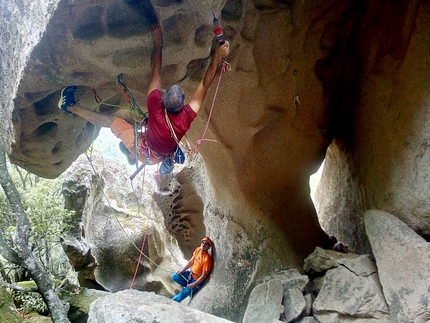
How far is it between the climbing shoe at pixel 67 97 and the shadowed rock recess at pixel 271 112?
0.15 metres

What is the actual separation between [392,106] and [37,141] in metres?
4.54

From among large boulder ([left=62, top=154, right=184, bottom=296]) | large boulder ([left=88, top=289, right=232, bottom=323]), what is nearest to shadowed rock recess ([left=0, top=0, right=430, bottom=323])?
large boulder ([left=88, top=289, right=232, bottom=323])

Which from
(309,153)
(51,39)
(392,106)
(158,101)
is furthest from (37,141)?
(392,106)

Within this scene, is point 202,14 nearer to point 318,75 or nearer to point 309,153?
point 318,75

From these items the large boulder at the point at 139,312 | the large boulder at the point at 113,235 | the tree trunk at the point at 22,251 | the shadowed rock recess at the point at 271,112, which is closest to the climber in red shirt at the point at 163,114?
the shadowed rock recess at the point at 271,112

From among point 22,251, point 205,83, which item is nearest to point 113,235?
point 22,251

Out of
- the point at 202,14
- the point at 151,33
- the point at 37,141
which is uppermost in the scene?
the point at 202,14

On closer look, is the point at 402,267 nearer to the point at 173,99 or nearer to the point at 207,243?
the point at 173,99

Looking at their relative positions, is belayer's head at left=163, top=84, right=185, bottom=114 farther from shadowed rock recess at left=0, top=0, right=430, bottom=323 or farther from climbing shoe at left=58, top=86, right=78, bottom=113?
climbing shoe at left=58, top=86, right=78, bottom=113

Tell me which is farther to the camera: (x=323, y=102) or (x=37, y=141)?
(x=323, y=102)

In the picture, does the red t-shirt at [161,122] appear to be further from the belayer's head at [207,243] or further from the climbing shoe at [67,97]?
the belayer's head at [207,243]

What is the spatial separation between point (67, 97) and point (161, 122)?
143 centimetres

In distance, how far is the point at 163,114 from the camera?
367 cm

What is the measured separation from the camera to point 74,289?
25.8 feet
